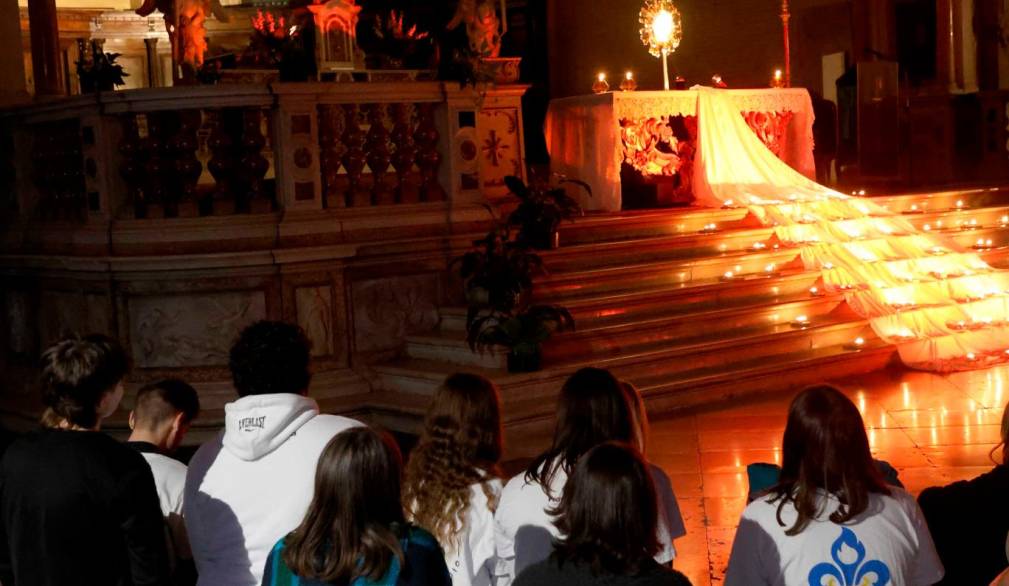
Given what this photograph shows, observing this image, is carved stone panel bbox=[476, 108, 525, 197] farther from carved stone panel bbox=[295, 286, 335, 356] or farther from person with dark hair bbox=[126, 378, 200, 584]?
person with dark hair bbox=[126, 378, 200, 584]

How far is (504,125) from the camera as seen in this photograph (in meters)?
10.3

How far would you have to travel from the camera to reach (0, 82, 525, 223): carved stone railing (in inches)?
343

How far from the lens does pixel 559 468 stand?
3723 millimetres

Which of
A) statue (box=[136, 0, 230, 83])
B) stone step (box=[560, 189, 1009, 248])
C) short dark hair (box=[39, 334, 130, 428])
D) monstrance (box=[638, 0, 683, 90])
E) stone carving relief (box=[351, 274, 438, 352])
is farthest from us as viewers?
monstrance (box=[638, 0, 683, 90])

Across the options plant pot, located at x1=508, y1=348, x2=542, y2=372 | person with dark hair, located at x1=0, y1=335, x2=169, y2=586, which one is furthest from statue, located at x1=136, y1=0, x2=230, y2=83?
person with dark hair, located at x1=0, y1=335, x2=169, y2=586

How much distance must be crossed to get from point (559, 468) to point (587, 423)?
16 centimetres

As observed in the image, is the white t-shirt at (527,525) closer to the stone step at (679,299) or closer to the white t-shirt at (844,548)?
the white t-shirt at (844,548)

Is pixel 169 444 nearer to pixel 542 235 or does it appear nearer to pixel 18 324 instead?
pixel 542 235

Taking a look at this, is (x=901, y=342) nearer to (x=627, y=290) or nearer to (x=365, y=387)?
(x=627, y=290)

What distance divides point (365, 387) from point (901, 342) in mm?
3976

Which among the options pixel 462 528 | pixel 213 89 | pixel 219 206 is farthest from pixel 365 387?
pixel 462 528

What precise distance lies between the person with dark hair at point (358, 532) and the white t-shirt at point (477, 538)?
1.01 metres

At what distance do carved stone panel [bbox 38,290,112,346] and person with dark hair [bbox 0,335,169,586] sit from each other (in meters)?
5.60

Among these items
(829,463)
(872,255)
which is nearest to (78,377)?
(829,463)
